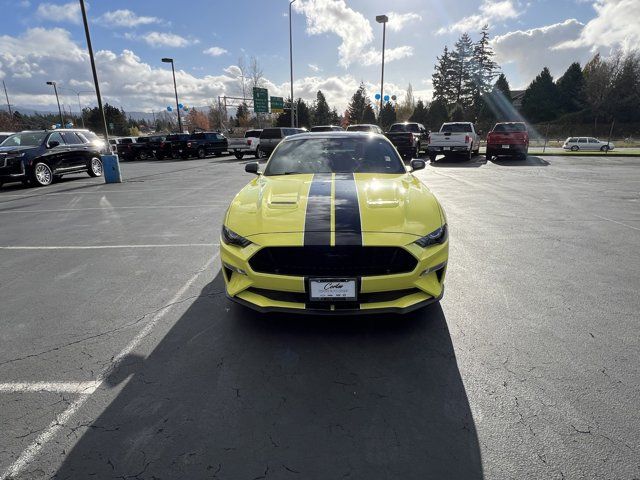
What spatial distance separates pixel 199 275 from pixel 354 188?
210 cm

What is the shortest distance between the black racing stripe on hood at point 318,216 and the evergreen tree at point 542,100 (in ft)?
215

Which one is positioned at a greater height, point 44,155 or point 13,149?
point 13,149

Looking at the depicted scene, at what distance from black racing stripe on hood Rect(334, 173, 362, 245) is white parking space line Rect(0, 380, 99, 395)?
74.6 inches

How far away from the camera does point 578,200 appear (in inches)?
337

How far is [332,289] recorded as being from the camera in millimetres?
2633

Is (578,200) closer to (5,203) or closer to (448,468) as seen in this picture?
(448,468)

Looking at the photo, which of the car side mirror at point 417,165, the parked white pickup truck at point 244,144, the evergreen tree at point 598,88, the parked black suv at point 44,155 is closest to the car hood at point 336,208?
the car side mirror at point 417,165

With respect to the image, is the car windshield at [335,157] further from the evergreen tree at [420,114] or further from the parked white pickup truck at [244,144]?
the evergreen tree at [420,114]

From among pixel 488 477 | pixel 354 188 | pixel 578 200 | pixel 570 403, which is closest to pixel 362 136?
pixel 354 188

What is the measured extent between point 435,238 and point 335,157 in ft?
6.51

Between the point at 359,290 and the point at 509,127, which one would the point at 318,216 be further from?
the point at 509,127

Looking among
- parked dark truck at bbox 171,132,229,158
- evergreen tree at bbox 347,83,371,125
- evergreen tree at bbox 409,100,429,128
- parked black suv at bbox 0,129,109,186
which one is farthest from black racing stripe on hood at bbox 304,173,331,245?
evergreen tree at bbox 347,83,371,125

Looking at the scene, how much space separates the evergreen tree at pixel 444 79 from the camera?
67.4m

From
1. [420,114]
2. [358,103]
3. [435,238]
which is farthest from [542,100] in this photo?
[435,238]
